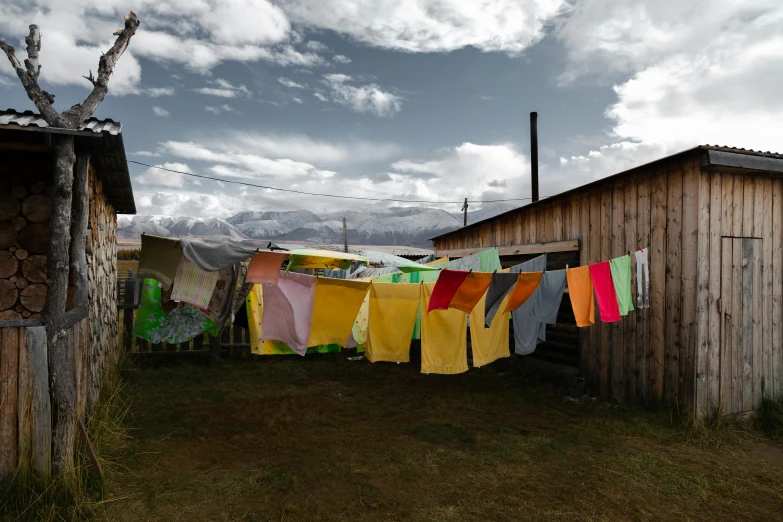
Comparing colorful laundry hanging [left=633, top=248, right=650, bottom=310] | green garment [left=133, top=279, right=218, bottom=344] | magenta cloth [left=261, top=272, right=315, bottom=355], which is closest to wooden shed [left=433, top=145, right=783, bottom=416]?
colorful laundry hanging [left=633, top=248, right=650, bottom=310]

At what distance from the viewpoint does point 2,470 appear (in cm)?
338

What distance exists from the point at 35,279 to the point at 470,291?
4.92 m

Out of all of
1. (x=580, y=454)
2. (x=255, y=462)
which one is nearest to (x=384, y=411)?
(x=255, y=462)

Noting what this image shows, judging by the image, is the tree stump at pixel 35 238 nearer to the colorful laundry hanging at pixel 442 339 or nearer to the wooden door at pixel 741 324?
the colorful laundry hanging at pixel 442 339

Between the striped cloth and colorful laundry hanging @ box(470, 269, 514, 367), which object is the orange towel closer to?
the striped cloth

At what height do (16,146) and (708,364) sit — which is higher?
(16,146)

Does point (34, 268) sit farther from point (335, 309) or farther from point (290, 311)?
point (335, 309)

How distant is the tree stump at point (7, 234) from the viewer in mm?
4750

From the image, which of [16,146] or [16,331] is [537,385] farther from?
[16,146]

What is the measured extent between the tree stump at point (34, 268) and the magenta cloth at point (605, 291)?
6243mm

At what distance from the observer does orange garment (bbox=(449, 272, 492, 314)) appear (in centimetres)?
532

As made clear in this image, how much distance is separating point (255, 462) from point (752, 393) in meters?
6.61

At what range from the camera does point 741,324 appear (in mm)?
6031

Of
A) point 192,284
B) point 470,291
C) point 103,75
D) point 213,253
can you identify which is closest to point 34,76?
point 103,75
